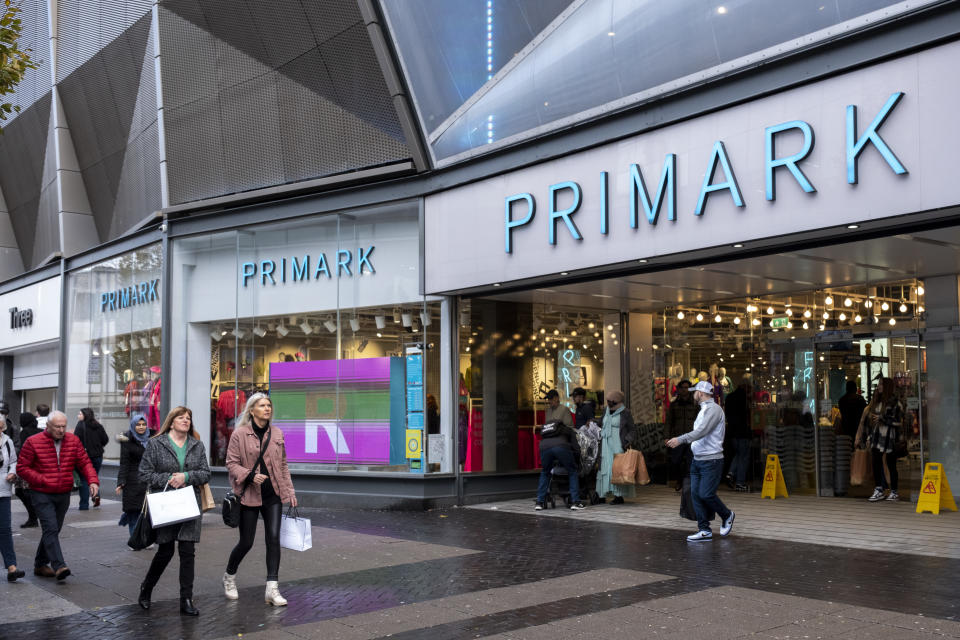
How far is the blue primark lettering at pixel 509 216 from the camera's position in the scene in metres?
13.1

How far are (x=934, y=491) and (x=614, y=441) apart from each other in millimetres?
4394

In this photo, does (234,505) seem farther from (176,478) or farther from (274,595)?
(274,595)

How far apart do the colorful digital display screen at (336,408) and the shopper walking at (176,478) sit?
7261 millimetres

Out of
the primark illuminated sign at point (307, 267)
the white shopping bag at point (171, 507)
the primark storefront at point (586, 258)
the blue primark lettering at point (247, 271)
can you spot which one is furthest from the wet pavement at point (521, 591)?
the blue primark lettering at point (247, 271)

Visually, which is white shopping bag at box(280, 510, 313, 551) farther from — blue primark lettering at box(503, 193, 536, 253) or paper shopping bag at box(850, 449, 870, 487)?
paper shopping bag at box(850, 449, 870, 487)

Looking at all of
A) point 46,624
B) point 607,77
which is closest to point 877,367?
point 607,77

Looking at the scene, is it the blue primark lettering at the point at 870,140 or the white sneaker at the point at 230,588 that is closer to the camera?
the white sneaker at the point at 230,588

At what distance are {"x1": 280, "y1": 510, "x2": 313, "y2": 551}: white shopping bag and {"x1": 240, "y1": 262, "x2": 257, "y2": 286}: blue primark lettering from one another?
399 inches

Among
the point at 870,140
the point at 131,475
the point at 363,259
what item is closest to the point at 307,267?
the point at 363,259

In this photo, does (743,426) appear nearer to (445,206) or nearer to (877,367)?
(877,367)

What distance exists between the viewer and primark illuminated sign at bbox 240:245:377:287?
1591 centimetres

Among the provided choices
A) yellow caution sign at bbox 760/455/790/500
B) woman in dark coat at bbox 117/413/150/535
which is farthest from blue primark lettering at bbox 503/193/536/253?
woman in dark coat at bbox 117/413/150/535

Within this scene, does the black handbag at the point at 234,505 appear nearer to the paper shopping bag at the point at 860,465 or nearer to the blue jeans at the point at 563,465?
the blue jeans at the point at 563,465

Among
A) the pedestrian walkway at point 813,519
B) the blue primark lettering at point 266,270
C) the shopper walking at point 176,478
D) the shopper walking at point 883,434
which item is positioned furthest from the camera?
the blue primark lettering at point 266,270
